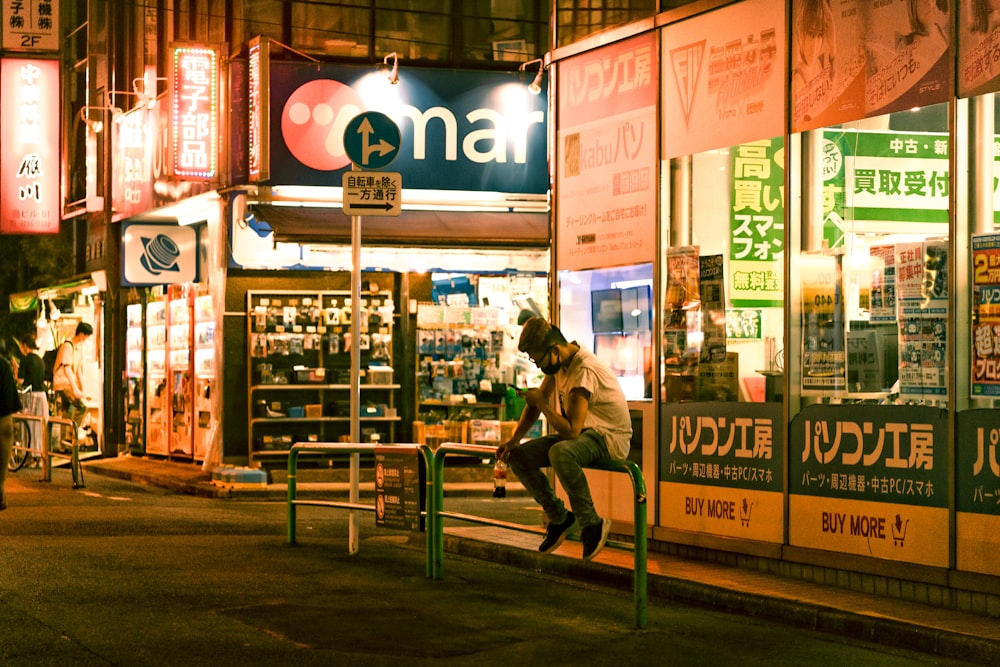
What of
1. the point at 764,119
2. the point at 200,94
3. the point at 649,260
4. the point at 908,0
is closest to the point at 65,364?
Answer: the point at 200,94

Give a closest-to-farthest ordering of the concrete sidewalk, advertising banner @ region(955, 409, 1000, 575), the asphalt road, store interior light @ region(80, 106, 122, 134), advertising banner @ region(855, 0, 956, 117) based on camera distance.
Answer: the asphalt road < the concrete sidewalk < advertising banner @ region(955, 409, 1000, 575) < advertising banner @ region(855, 0, 956, 117) < store interior light @ region(80, 106, 122, 134)

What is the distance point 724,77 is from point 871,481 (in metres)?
3.90

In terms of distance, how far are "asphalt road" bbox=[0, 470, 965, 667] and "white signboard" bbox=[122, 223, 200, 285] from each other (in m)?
10.1

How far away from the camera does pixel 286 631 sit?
8969 millimetres

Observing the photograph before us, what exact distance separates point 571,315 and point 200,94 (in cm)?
920

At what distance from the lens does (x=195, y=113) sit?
21328 mm

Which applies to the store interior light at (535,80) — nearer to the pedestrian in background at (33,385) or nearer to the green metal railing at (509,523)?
the pedestrian in background at (33,385)

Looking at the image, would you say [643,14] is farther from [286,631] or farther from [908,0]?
[286,631]

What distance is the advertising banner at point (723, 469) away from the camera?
11719 mm

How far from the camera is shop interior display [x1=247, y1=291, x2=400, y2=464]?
21.4m

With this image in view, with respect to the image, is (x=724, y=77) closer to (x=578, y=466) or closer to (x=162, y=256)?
(x=578, y=466)

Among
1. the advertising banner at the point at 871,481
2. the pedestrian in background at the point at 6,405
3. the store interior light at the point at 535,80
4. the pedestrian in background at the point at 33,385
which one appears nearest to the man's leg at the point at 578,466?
the advertising banner at the point at 871,481

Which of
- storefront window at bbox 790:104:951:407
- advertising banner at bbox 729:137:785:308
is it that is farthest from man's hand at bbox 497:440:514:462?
advertising banner at bbox 729:137:785:308

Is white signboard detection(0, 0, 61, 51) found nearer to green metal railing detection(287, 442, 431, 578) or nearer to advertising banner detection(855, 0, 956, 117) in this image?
green metal railing detection(287, 442, 431, 578)
